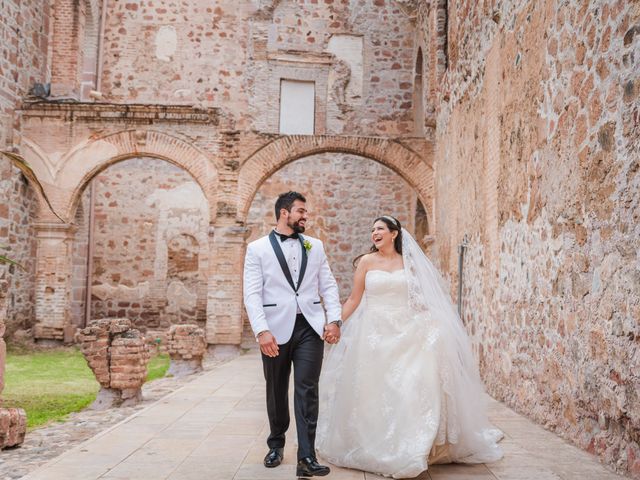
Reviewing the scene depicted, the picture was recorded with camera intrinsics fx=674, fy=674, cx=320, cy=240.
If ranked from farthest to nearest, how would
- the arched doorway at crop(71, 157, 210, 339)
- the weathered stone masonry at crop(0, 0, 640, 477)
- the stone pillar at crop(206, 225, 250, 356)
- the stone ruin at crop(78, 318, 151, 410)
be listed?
the arched doorway at crop(71, 157, 210, 339) → the stone pillar at crop(206, 225, 250, 356) → the stone ruin at crop(78, 318, 151, 410) → the weathered stone masonry at crop(0, 0, 640, 477)

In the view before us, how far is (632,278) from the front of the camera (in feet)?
13.6

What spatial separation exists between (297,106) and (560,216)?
14.2 meters

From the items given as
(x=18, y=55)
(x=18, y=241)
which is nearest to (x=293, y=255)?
(x=18, y=241)

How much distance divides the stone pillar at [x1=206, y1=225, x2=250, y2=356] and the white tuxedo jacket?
9358mm

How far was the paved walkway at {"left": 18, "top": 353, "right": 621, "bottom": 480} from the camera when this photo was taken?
4152 mm

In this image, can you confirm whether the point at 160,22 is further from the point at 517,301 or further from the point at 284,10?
the point at 517,301

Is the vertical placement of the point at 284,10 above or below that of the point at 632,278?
above

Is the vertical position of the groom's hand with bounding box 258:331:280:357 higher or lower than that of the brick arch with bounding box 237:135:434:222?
lower

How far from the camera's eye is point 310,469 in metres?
3.91

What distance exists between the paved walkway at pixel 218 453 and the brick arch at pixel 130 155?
7588mm

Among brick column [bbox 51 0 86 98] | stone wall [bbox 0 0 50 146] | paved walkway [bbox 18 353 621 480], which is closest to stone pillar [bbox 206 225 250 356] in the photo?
stone wall [bbox 0 0 50 146]

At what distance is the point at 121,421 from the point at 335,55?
1461cm

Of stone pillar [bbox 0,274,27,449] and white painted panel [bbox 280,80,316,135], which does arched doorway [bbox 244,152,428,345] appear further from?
stone pillar [bbox 0,274,27,449]

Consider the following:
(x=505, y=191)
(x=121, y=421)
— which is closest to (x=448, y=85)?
(x=505, y=191)
